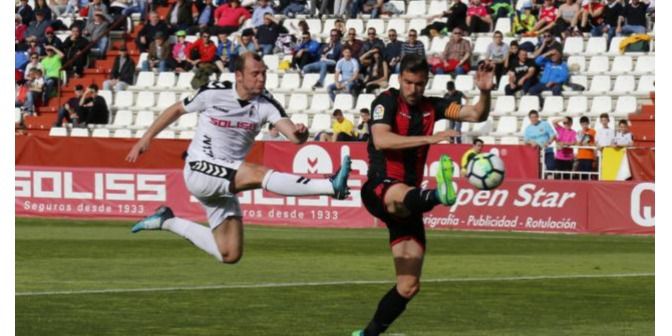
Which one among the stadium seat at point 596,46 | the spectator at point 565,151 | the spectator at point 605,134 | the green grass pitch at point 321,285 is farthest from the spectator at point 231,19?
the spectator at point 605,134

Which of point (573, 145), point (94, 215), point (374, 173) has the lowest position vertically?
point (94, 215)

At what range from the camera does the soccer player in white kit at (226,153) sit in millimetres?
14875

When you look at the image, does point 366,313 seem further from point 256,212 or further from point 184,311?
point 256,212

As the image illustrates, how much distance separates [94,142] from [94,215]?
2.40 metres

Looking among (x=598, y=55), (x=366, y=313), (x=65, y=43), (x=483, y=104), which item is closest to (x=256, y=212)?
(x=598, y=55)

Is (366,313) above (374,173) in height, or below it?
below

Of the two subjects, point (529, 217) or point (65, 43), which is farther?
point (65, 43)

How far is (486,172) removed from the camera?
1301 centimetres

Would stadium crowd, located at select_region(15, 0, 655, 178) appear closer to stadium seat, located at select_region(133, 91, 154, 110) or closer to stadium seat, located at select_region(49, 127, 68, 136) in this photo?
stadium seat, located at select_region(49, 127, 68, 136)

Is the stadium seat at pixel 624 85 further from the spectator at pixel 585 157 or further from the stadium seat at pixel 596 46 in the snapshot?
the spectator at pixel 585 157

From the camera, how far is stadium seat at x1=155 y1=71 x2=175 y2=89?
40344 mm

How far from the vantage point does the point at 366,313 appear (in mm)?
17297

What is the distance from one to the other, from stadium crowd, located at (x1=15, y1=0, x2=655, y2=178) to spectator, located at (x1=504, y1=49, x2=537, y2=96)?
0.07 feet

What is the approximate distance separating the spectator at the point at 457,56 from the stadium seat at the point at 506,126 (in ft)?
7.43
